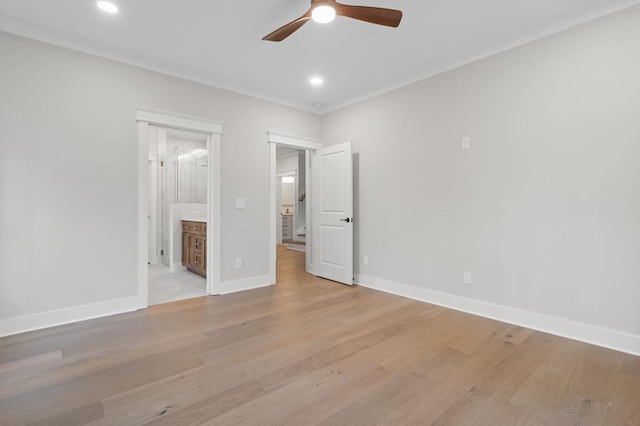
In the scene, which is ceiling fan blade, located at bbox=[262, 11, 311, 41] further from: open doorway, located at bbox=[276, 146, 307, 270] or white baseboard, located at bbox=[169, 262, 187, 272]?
open doorway, located at bbox=[276, 146, 307, 270]

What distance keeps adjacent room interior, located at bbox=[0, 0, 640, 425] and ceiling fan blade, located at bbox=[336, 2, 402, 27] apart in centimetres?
3

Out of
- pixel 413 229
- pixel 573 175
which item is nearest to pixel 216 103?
pixel 413 229

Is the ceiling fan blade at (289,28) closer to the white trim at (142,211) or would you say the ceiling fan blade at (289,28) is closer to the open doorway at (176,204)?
the white trim at (142,211)

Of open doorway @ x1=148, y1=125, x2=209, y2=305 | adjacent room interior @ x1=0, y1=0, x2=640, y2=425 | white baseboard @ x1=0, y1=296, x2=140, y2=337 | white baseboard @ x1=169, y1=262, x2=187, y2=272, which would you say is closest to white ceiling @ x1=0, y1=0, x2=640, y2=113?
adjacent room interior @ x1=0, y1=0, x2=640, y2=425

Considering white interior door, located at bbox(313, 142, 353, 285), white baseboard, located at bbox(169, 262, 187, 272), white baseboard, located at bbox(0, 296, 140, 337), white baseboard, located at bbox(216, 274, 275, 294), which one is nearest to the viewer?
white baseboard, located at bbox(0, 296, 140, 337)

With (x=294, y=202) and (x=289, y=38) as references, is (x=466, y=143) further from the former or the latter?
(x=294, y=202)

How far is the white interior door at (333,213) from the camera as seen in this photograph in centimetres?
434

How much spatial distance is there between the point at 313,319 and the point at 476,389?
5.05ft

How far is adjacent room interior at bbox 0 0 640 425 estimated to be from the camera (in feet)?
6.18

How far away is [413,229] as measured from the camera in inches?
147

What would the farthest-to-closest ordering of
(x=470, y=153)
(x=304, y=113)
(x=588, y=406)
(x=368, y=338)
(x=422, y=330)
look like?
(x=304, y=113) < (x=470, y=153) < (x=422, y=330) < (x=368, y=338) < (x=588, y=406)

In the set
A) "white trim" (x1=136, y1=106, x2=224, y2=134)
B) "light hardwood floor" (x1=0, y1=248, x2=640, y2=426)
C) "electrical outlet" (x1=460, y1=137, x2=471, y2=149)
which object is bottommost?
"light hardwood floor" (x1=0, y1=248, x2=640, y2=426)

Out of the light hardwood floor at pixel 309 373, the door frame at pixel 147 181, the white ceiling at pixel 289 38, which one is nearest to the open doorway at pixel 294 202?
the door frame at pixel 147 181

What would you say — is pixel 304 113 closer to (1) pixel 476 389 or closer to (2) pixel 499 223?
(2) pixel 499 223
